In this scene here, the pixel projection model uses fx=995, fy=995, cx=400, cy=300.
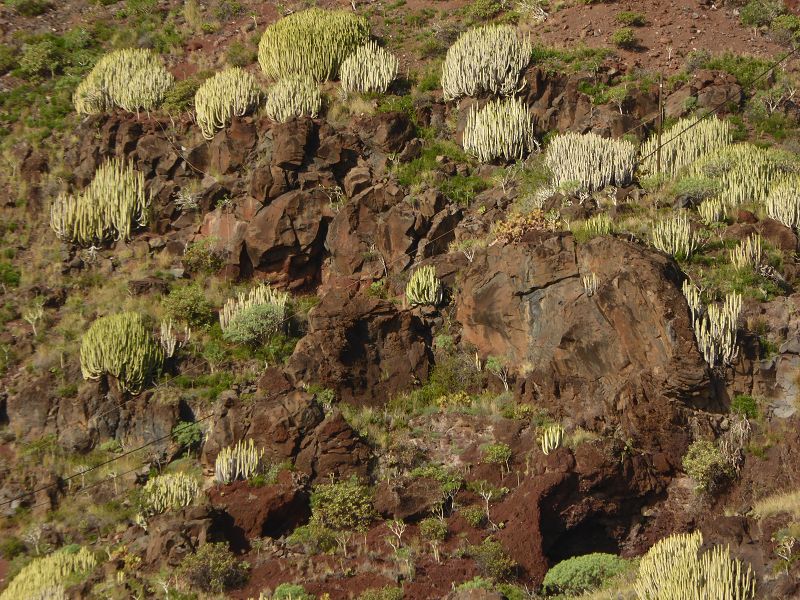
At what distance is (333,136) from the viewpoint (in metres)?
23.5

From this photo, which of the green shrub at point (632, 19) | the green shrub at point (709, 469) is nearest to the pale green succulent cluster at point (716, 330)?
the green shrub at point (709, 469)

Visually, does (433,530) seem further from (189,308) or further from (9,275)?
(9,275)

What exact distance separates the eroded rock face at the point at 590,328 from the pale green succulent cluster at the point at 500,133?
528 cm

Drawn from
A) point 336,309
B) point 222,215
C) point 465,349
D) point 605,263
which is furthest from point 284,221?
point 605,263

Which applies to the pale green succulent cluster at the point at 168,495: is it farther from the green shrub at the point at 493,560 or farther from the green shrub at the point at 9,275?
the green shrub at the point at 9,275

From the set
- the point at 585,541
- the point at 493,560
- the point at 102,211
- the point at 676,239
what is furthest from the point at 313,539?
the point at 102,211

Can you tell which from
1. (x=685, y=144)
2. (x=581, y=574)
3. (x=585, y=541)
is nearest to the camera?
(x=581, y=574)

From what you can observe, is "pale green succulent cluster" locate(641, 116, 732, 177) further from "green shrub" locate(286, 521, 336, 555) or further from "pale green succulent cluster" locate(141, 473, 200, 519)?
"pale green succulent cluster" locate(141, 473, 200, 519)

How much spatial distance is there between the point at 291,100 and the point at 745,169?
11023mm

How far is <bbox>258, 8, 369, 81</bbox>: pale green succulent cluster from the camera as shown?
27.1m

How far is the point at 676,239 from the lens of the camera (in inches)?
728

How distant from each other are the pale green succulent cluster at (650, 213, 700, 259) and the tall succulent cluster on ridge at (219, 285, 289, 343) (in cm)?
755

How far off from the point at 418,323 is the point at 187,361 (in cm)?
466

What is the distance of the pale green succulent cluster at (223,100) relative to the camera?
985 inches
